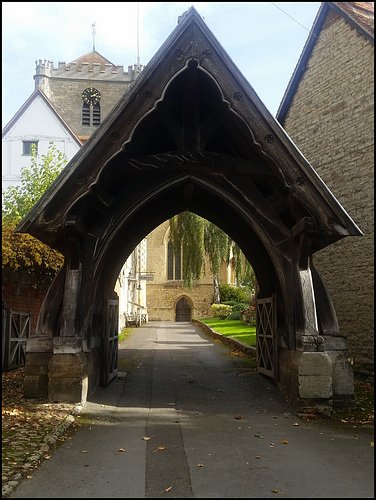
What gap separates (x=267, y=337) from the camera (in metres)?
10.3

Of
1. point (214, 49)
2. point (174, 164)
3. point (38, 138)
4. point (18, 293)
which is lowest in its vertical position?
point (18, 293)

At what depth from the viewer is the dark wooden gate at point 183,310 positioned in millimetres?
50062

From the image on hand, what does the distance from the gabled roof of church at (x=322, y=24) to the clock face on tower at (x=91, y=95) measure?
33.8m

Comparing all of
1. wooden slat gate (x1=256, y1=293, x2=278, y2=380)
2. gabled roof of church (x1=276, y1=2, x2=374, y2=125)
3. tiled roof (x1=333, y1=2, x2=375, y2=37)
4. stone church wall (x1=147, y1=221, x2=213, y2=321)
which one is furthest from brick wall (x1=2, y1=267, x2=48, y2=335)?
stone church wall (x1=147, y1=221, x2=213, y2=321)

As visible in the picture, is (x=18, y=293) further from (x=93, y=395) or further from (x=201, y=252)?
(x=201, y=252)

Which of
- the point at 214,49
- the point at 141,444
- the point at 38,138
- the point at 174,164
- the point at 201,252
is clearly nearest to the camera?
the point at 141,444

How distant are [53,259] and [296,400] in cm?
796

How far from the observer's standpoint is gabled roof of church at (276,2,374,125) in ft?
43.0

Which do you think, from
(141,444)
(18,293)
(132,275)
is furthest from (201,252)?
(141,444)

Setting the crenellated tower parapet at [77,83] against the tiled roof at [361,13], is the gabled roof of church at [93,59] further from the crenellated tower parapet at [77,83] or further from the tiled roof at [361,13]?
the tiled roof at [361,13]

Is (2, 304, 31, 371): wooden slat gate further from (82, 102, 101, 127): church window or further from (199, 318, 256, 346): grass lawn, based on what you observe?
(82, 102, 101, 127): church window

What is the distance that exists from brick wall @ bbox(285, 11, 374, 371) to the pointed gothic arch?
4532 millimetres

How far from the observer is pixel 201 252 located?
29.4m

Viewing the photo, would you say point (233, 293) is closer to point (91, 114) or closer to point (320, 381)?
point (91, 114)
